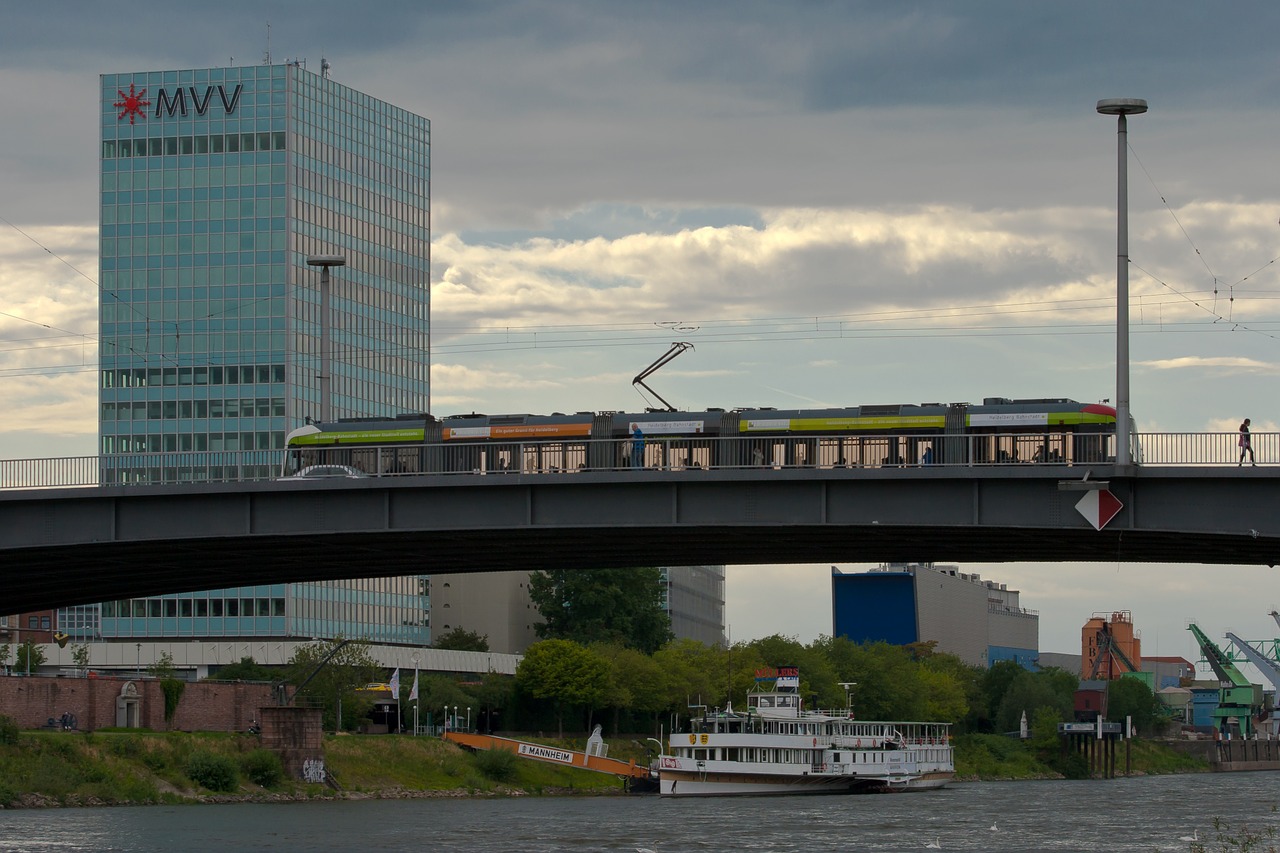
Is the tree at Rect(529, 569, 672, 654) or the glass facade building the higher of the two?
the glass facade building

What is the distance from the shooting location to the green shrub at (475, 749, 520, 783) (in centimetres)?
11950

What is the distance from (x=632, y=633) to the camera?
562 ft

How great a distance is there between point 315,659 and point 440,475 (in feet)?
252

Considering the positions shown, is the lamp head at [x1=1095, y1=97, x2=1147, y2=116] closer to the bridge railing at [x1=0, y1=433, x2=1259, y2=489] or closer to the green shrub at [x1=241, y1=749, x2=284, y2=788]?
the bridge railing at [x1=0, y1=433, x2=1259, y2=489]

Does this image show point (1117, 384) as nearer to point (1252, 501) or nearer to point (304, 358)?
point (1252, 501)

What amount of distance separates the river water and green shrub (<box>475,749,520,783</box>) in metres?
7.41

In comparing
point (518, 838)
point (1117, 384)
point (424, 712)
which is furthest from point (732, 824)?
point (424, 712)

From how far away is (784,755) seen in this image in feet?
413

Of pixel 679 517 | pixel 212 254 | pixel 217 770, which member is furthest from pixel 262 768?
pixel 212 254

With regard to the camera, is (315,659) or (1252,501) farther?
(315,659)

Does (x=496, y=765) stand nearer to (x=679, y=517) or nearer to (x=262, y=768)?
(x=262, y=768)

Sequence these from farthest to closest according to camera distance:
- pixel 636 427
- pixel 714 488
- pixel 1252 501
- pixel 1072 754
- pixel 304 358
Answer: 1. pixel 1072 754
2. pixel 304 358
3. pixel 636 427
4. pixel 714 488
5. pixel 1252 501

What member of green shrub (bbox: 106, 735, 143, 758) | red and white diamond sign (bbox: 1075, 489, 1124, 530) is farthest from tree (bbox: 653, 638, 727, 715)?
red and white diamond sign (bbox: 1075, 489, 1124, 530)

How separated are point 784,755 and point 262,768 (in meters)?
38.8
